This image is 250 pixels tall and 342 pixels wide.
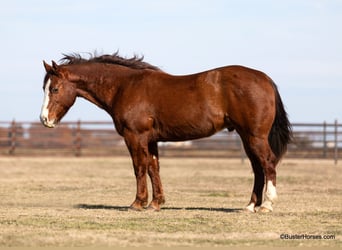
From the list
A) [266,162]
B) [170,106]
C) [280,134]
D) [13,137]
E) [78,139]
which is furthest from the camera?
[78,139]

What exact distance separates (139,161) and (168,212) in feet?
2.97

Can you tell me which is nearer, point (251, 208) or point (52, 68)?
point (251, 208)

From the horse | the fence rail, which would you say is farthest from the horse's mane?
the fence rail

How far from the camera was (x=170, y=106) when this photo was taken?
39.5ft

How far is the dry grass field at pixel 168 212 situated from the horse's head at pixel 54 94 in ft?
4.54

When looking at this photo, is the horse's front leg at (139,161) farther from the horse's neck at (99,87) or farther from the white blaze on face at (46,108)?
the white blaze on face at (46,108)

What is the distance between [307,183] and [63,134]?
2094 centimetres

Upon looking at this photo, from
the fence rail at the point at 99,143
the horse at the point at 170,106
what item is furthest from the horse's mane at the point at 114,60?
the fence rail at the point at 99,143

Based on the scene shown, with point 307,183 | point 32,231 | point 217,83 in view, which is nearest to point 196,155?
point 307,183

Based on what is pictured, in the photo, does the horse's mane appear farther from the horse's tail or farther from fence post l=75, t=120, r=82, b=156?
fence post l=75, t=120, r=82, b=156

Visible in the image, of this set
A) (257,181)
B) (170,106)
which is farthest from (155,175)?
(257,181)

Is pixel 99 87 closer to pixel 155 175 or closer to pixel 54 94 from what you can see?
pixel 54 94

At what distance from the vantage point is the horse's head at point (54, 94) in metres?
12.5

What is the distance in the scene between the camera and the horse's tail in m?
12.2
